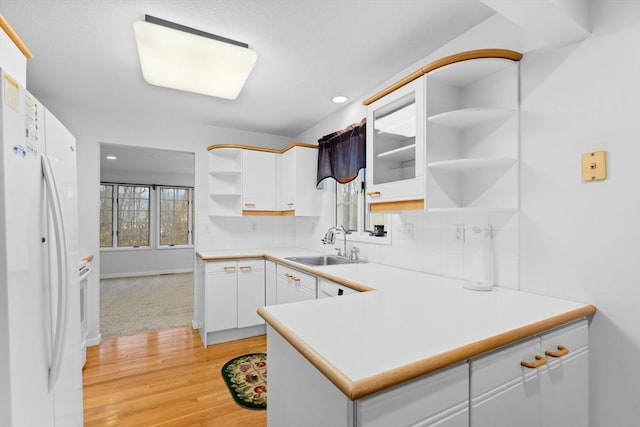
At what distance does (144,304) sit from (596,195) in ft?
17.2

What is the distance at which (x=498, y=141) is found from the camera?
1.77 metres

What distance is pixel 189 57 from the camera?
1.96 meters

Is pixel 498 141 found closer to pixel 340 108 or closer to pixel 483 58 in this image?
pixel 483 58

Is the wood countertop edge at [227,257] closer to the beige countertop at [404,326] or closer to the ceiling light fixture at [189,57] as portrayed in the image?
the ceiling light fixture at [189,57]

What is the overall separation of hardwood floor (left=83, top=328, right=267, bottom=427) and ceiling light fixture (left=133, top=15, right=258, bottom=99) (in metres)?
2.26

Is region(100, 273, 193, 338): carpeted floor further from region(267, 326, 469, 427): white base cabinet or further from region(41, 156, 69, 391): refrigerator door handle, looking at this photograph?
region(267, 326, 469, 427): white base cabinet

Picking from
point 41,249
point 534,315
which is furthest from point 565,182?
point 41,249

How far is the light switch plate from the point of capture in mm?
1351

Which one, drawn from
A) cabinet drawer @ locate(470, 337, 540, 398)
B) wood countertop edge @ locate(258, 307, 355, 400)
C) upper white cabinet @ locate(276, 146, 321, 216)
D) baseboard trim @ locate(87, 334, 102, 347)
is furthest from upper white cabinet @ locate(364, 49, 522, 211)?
baseboard trim @ locate(87, 334, 102, 347)

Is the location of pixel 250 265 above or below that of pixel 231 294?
above

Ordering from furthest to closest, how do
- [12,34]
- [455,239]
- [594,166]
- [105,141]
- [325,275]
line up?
1. [105,141]
2. [325,275]
3. [455,239]
4. [594,166]
5. [12,34]

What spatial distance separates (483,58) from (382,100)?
2.15 ft

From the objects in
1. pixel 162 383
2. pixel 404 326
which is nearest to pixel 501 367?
pixel 404 326

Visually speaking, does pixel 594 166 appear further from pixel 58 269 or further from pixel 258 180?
pixel 258 180
